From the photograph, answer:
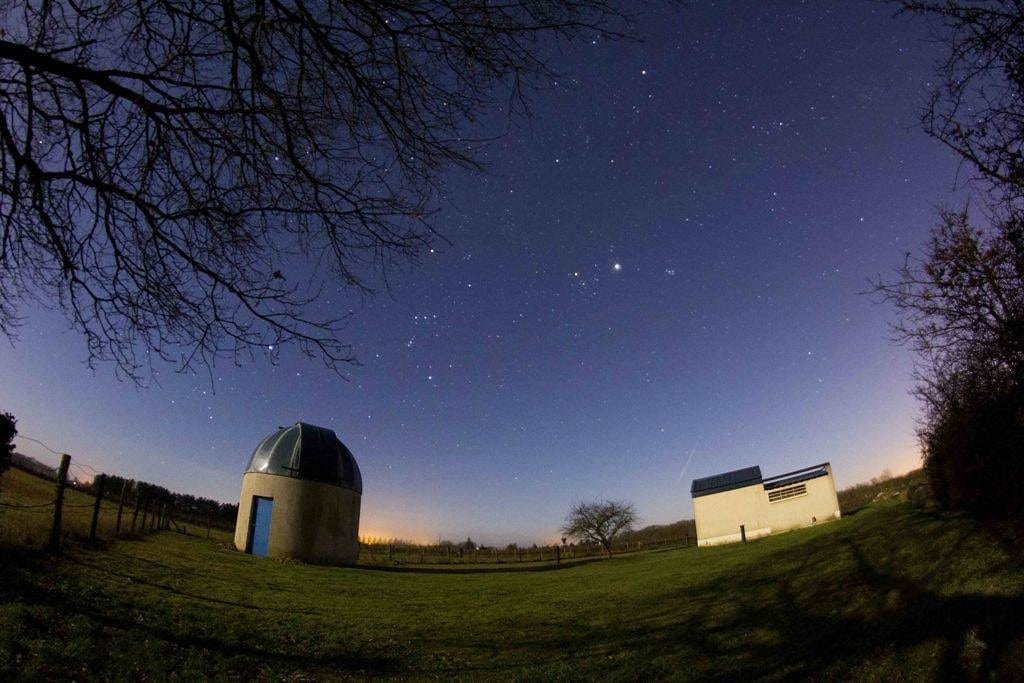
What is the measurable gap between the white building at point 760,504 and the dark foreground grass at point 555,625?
21949 mm

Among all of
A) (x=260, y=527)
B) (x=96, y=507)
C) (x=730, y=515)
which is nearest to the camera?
(x=96, y=507)

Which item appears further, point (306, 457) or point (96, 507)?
point (306, 457)

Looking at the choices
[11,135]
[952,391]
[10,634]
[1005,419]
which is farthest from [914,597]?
[11,135]

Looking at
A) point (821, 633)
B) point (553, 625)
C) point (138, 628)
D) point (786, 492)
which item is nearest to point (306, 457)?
point (553, 625)

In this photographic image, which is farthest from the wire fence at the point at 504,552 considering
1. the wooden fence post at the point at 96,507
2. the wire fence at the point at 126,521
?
the wooden fence post at the point at 96,507

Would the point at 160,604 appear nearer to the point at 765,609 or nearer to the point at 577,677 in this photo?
the point at 577,677

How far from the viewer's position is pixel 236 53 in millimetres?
3875

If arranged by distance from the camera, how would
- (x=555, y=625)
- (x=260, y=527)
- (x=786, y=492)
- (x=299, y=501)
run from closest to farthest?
(x=555, y=625), (x=260, y=527), (x=299, y=501), (x=786, y=492)

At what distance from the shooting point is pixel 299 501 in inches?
1051

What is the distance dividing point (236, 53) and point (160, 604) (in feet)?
29.5

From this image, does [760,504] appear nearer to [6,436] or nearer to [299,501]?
[299,501]

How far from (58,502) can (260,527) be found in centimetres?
1801

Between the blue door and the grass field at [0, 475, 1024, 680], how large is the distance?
43.7 ft

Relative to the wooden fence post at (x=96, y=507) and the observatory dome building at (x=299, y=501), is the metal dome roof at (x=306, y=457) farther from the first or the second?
the wooden fence post at (x=96, y=507)
